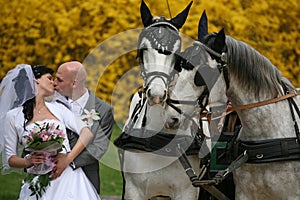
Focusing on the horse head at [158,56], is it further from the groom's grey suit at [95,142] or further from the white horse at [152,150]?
the groom's grey suit at [95,142]

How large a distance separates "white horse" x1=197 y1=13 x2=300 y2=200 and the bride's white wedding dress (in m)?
1.17

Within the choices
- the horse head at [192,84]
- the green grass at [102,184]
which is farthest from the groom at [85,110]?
the green grass at [102,184]

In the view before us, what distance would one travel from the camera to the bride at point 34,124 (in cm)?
538

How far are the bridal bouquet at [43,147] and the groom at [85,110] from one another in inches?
10.1

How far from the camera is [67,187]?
5.45 metres

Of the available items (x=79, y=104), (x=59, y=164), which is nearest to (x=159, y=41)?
(x=79, y=104)

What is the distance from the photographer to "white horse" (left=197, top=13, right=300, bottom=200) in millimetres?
5246

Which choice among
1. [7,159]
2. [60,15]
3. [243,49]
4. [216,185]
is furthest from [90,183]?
[60,15]

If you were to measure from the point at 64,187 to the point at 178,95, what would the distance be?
107cm

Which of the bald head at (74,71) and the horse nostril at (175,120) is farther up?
the bald head at (74,71)

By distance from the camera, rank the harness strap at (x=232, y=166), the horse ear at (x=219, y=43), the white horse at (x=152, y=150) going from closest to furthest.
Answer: the horse ear at (x=219, y=43) → the harness strap at (x=232, y=166) → the white horse at (x=152, y=150)

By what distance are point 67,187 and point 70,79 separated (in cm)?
81

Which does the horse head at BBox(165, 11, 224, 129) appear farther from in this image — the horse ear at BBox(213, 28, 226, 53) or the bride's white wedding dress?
the bride's white wedding dress

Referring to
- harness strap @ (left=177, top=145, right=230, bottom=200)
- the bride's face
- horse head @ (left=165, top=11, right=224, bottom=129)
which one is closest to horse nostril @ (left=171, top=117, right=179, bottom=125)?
horse head @ (left=165, top=11, right=224, bottom=129)
